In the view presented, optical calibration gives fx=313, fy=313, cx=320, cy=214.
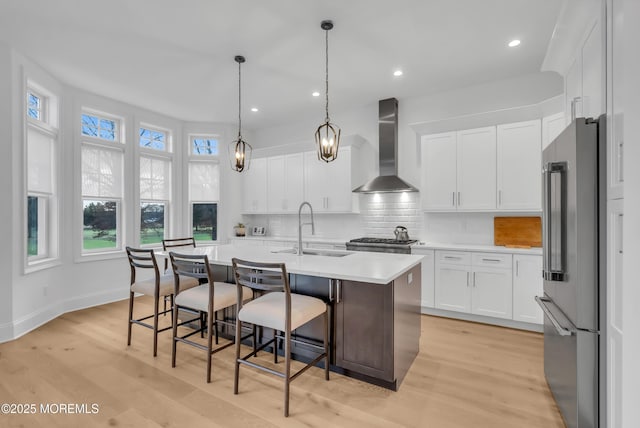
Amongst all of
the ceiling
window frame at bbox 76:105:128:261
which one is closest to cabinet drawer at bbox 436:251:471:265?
the ceiling

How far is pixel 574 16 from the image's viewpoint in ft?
6.80

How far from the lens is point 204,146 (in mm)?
6129

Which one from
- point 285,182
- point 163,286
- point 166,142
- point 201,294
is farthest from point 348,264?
→ point 166,142

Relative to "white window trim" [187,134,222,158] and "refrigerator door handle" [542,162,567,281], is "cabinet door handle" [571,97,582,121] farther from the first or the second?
"white window trim" [187,134,222,158]

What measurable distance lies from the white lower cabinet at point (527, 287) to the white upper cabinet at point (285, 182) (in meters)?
3.34

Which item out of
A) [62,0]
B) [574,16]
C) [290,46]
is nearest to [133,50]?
[62,0]

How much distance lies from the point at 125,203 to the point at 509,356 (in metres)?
5.52

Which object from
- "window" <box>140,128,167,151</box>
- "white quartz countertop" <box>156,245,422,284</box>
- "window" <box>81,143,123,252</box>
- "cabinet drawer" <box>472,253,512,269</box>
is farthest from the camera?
"window" <box>140,128,167,151</box>

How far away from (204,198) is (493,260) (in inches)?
194

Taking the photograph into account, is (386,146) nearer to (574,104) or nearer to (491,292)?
(491,292)

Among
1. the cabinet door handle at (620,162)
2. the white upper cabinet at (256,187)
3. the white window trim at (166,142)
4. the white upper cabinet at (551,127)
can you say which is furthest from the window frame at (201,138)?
the cabinet door handle at (620,162)

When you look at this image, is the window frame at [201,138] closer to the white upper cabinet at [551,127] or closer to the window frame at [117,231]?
the window frame at [117,231]

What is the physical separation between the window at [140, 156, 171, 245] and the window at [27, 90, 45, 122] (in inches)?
56.0

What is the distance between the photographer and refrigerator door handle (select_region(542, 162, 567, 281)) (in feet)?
6.21
